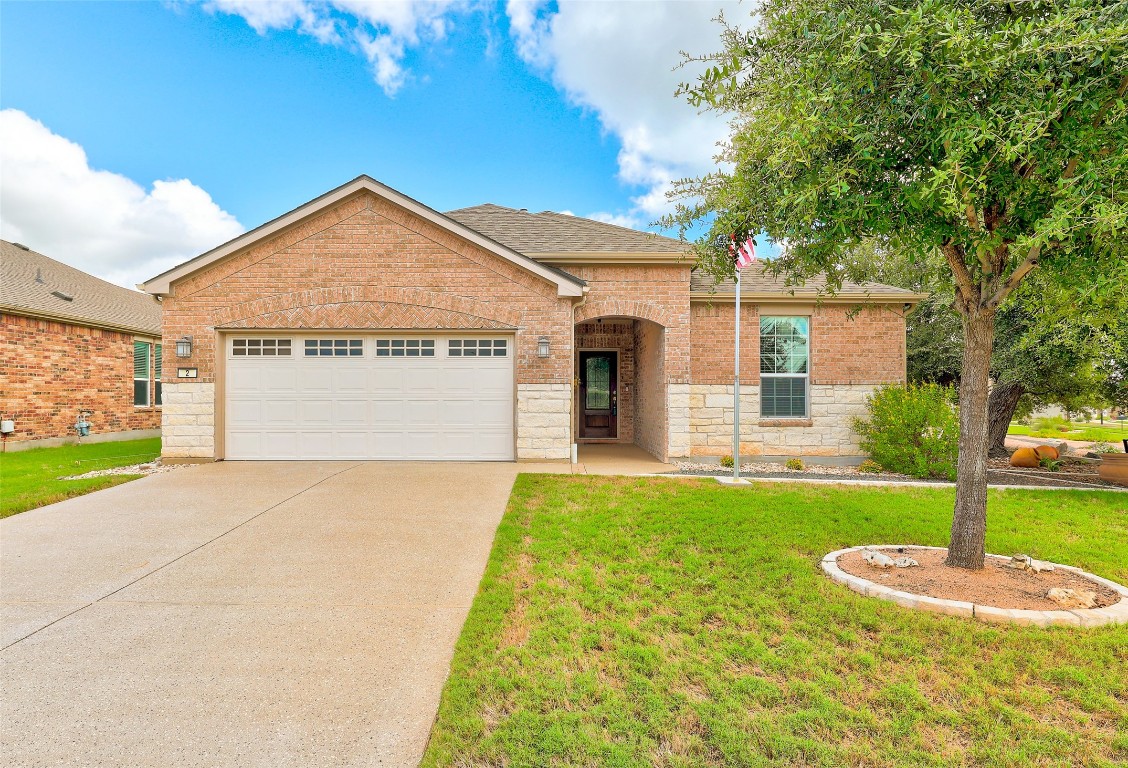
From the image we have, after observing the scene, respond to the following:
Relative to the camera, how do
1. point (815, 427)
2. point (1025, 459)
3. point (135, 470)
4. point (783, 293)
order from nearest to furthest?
point (135, 470) → point (783, 293) → point (815, 427) → point (1025, 459)

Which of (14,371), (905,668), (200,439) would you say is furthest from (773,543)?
(14,371)

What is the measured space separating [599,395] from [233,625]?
35.9 ft

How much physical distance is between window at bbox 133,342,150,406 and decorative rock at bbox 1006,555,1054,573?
1979 cm

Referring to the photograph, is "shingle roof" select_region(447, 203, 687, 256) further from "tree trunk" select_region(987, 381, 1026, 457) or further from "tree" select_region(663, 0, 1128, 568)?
"tree trunk" select_region(987, 381, 1026, 457)

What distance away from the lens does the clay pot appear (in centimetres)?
1215

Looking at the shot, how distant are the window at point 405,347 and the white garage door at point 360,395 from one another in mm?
19

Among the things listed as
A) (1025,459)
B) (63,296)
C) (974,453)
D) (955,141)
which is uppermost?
(63,296)

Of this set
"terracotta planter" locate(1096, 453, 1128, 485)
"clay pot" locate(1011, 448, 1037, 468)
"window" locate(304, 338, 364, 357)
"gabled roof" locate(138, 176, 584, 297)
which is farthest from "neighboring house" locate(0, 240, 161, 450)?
"clay pot" locate(1011, 448, 1037, 468)

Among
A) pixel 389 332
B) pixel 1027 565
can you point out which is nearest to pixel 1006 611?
pixel 1027 565

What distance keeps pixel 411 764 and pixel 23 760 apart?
5.71 ft

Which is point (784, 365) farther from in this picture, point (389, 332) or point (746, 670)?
point (746, 670)

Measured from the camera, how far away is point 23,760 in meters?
2.31

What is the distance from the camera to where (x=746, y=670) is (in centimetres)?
302

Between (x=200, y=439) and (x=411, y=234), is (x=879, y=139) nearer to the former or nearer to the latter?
(x=411, y=234)
